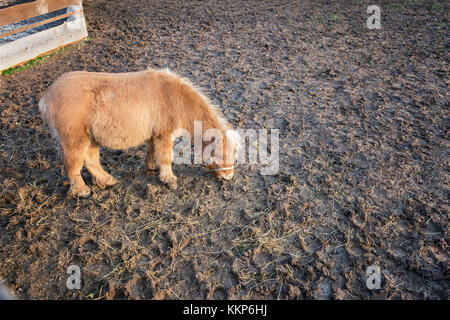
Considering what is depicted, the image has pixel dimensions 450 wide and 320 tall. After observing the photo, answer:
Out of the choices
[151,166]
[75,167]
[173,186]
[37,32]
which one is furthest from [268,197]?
[37,32]

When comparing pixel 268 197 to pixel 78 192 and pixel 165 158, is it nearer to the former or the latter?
pixel 165 158

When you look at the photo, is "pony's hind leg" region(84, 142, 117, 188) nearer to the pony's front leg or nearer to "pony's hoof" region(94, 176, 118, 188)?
"pony's hoof" region(94, 176, 118, 188)

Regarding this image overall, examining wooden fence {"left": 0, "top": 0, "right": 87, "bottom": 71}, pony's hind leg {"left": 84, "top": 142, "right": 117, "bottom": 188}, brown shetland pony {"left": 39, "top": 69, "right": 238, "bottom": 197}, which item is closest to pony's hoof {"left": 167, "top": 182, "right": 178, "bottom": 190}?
brown shetland pony {"left": 39, "top": 69, "right": 238, "bottom": 197}

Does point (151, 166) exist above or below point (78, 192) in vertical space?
above

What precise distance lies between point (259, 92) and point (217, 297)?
497cm

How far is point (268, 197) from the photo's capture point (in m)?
4.62

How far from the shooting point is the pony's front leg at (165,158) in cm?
450

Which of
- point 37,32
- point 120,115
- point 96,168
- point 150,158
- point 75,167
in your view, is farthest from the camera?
point 37,32

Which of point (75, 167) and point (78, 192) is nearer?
point (75, 167)

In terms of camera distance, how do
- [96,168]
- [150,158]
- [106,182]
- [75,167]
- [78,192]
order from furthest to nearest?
[150,158], [106,182], [96,168], [78,192], [75,167]

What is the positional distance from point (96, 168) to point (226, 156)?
2.04 metres

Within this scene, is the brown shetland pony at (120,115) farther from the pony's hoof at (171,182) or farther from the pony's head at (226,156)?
the pony's hoof at (171,182)

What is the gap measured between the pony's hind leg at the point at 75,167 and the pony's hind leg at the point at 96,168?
0.68 ft

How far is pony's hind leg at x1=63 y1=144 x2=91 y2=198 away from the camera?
162 inches
